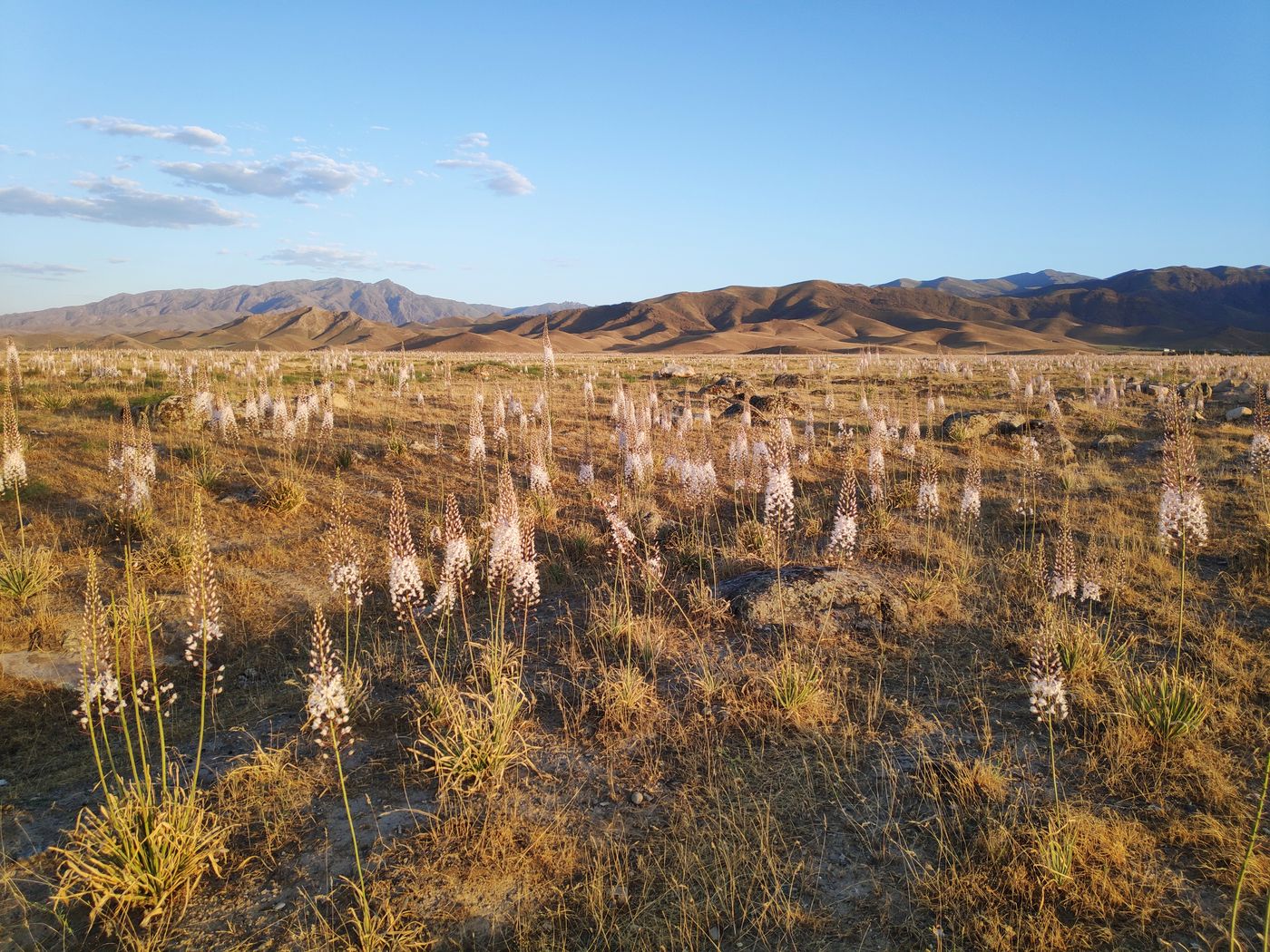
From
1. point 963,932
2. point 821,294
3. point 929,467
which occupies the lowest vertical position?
point 963,932

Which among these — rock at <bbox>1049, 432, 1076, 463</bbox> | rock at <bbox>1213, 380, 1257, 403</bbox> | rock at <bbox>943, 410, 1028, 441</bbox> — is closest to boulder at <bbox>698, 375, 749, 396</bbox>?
rock at <bbox>943, 410, 1028, 441</bbox>

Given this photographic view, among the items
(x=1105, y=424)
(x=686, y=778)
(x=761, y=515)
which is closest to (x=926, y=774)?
(x=686, y=778)

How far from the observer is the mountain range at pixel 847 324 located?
4496 inches

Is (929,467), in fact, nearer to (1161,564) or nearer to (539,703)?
(1161,564)

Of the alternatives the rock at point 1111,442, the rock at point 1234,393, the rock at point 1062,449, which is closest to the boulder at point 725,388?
the rock at point 1062,449

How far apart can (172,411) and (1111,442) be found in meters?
18.2

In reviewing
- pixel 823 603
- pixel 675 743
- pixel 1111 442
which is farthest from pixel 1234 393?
pixel 675 743

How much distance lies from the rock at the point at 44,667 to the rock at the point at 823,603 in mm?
5481

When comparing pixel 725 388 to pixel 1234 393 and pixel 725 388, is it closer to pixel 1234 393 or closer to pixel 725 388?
pixel 725 388

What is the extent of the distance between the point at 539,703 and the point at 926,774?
2.56 metres

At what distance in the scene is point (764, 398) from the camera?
691 inches

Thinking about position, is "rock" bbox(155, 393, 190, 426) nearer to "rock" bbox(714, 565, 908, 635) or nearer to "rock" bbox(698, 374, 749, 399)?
"rock" bbox(714, 565, 908, 635)

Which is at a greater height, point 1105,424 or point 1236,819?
point 1105,424

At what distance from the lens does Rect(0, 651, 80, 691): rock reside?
218 inches
